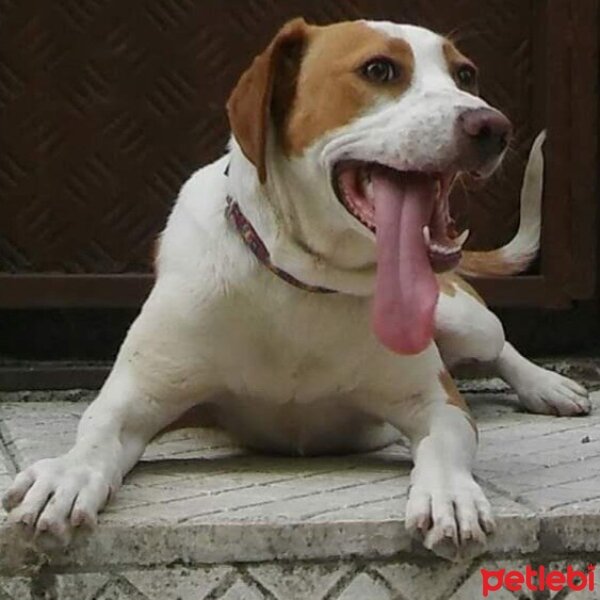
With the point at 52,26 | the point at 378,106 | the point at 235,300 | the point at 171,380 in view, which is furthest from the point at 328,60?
the point at 52,26

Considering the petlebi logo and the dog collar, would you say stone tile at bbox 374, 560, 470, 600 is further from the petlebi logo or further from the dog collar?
the dog collar

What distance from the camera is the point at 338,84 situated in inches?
81.6

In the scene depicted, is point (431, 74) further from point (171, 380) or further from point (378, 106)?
point (171, 380)

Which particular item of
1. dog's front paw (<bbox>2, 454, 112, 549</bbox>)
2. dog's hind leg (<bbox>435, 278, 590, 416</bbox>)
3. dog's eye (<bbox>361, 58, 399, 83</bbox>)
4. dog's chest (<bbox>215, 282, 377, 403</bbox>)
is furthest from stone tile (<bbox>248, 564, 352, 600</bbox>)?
dog's hind leg (<bbox>435, 278, 590, 416</bbox>)

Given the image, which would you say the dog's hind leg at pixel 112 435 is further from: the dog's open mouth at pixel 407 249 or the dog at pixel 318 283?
the dog's open mouth at pixel 407 249

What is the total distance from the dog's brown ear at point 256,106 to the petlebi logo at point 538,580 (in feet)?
2.02

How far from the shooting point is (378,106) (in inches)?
79.8

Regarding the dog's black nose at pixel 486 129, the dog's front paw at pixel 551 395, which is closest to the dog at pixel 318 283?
the dog's black nose at pixel 486 129

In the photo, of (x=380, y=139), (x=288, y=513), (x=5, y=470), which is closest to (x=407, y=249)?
Answer: (x=380, y=139)

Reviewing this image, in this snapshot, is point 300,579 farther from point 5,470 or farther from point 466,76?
point 466,76

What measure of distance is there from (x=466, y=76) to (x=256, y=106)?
0.31m

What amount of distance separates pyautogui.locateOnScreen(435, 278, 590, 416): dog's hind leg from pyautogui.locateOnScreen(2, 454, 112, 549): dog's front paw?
1.01 metres

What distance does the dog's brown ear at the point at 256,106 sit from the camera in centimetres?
207

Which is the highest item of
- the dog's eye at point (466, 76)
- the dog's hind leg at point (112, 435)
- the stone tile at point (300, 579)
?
the dog's eye at point (466, 76)
